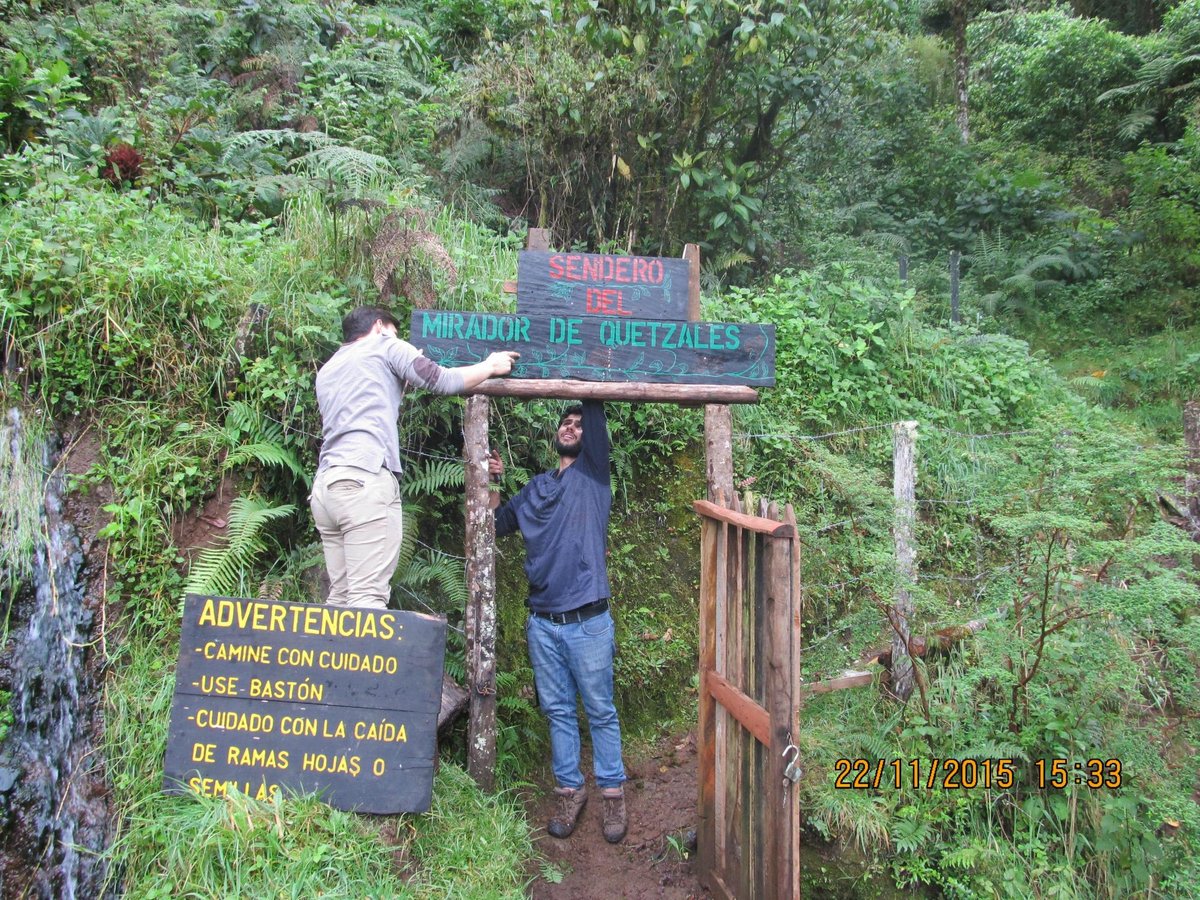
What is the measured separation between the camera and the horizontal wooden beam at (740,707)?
3.80 metres

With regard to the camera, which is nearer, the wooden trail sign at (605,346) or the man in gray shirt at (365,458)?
the man in gray shirt at (365,458)

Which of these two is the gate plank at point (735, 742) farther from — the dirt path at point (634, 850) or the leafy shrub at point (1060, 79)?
the leafy shrub at point (1060, 79)

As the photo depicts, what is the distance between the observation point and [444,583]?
5230mm

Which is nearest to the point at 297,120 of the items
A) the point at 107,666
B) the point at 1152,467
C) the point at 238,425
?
the point at 238,425

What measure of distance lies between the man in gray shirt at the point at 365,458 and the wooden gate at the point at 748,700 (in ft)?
5.25

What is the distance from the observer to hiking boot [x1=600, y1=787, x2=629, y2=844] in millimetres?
4797

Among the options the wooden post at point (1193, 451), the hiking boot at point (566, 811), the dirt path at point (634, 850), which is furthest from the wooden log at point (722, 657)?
the wooden post at point (1193, 451)

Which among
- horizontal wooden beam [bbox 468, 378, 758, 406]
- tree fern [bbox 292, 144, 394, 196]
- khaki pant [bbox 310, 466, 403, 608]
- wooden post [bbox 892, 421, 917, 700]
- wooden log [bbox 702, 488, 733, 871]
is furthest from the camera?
tree fern [bbox 292, 144, 394, 196]

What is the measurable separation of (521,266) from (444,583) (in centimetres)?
200

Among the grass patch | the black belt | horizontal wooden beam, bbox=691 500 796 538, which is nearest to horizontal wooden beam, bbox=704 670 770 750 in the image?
the black belt
